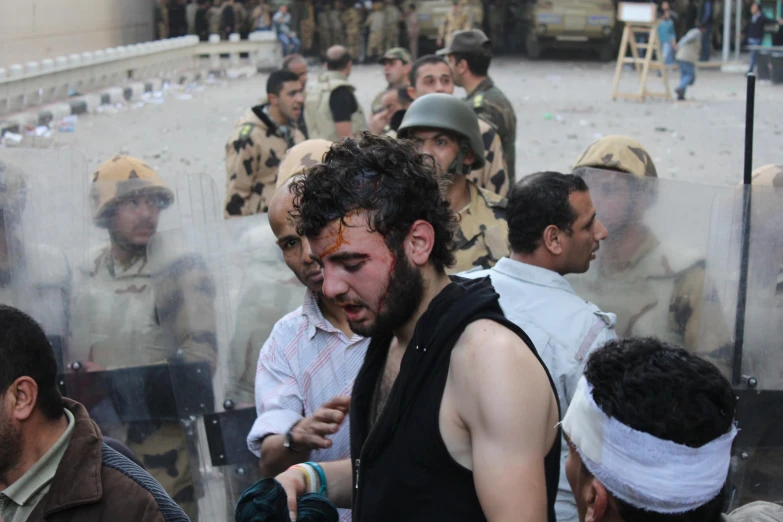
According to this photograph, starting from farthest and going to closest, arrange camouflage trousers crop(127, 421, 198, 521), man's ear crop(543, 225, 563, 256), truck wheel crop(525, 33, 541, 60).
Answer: truck wheel crop(525, 33, 541, 60)
camouflage trousers crop(127, 421, 198, 521)
man's ear crop(543, 225, 563, 256)

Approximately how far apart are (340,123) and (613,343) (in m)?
5.87

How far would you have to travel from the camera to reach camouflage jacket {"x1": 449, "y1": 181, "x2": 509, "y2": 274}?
3.81 m

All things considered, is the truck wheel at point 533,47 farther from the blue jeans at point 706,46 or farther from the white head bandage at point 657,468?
the white head bandage at point 657,468

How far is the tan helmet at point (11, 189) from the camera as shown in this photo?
11.0 feet

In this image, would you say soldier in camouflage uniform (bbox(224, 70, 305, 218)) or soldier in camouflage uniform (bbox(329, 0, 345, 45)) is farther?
soldier in camouflage uniform (bbox(329, 0, 345, 45))

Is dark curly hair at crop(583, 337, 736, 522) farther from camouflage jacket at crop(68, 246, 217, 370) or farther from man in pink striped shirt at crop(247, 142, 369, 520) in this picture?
camouflage jacket at crop(68, 246, 217, 370)

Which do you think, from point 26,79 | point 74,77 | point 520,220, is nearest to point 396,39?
point 74,77

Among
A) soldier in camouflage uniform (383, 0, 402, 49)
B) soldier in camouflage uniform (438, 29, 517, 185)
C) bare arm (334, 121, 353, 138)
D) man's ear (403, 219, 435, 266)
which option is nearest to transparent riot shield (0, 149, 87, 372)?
man's ear (403, 219, 435, 266)

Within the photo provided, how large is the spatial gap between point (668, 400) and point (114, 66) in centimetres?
1903

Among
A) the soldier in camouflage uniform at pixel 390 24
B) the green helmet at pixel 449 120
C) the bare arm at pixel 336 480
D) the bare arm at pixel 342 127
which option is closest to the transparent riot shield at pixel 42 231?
the green helmet at pixel 449 120

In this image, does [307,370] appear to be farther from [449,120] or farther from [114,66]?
[114,66]

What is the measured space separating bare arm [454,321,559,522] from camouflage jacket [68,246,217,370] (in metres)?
1.74

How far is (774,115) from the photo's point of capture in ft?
46.9

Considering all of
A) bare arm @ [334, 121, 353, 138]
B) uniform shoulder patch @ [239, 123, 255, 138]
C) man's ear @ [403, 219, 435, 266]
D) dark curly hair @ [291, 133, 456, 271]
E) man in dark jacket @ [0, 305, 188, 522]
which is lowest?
man in dark jacket @ [0, 305, 188, 522]
